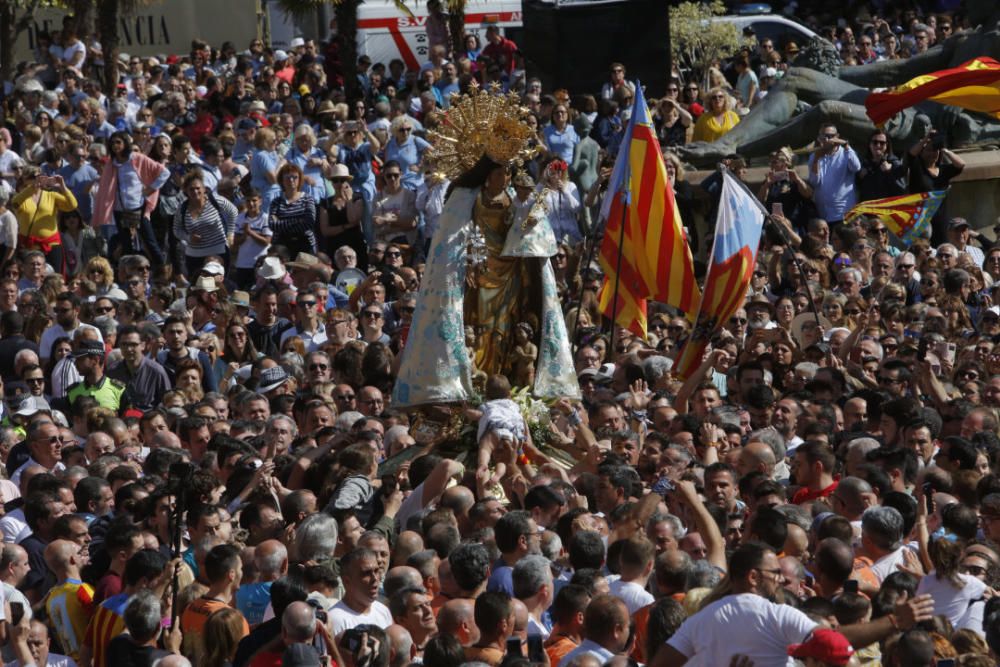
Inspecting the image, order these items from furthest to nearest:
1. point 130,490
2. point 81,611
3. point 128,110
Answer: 1. point 128,110
2. point 130,490
3. point 81,611

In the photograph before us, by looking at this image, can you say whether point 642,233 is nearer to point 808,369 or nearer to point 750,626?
point 808,369

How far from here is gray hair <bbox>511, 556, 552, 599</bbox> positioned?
841 centimetres

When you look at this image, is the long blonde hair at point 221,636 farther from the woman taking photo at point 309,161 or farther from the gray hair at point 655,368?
the woman taking photo at point 309,161

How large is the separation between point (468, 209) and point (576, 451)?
157cm

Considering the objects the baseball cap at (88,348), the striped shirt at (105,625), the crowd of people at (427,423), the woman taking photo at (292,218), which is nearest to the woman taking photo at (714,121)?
the crowd of people at (427,423)

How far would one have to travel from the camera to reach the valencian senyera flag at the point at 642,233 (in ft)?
46.2

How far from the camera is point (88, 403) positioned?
1316cm

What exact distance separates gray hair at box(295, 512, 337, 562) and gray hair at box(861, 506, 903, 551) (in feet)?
7.68

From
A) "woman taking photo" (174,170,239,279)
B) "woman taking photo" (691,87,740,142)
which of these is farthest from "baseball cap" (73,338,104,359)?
"woman taking photo" (691,87,740,142)

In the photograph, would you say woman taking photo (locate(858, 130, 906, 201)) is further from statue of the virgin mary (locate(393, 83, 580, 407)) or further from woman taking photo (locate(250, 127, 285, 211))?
statue of the virgin mary (locate(393, 83, 580, 407))

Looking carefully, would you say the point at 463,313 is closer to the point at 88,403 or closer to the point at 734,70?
the point at 88,403

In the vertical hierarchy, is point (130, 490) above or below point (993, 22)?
below

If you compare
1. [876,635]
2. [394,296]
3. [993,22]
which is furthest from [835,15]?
[876,635]

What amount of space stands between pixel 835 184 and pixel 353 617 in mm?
10869
